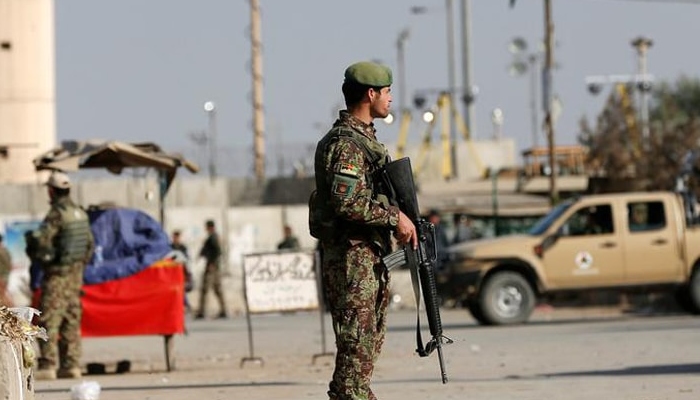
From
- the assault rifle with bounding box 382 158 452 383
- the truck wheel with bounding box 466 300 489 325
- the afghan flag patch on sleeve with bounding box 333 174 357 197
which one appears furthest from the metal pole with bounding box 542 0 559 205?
the afghan flag patch on sleeve with bounding box 333 174 357 197

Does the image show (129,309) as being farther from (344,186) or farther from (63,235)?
(344,186)

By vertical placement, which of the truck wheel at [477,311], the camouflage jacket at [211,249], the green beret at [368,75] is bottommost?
the truck wheel at [477,311]

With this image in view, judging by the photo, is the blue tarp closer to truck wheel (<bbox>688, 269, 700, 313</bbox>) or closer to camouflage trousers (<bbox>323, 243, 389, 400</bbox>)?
camouflage trousers (<bbox>323, 243, 389, 400</bbox>)

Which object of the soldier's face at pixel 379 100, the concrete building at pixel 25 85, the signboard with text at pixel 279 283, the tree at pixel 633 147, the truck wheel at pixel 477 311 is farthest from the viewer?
the concrete building at pixel 25 85

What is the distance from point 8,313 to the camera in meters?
10.3

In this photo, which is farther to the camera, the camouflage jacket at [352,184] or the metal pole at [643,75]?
the metal pole at [643,75]

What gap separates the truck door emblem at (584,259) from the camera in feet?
85.1

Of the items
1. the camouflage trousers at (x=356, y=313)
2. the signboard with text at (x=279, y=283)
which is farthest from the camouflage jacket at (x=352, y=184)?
the signboard with text at (x=279, y=283)

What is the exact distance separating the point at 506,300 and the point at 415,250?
16298 mm

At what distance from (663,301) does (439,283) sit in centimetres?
574

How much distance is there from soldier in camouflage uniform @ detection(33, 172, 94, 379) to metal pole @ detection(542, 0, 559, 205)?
23.2 metres

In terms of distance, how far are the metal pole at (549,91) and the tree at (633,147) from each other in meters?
1.19

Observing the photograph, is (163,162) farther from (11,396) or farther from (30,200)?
(30,200)

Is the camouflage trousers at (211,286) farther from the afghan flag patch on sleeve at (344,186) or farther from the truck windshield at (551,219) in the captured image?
the afghan flag patch on sleeve at (344,186)
